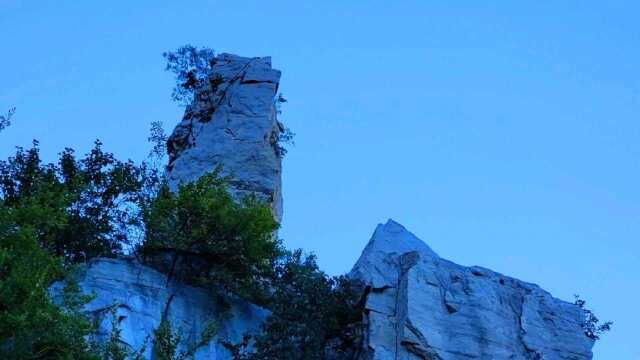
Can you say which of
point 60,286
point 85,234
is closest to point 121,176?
point 85,234

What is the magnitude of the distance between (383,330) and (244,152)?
1212 centimetres

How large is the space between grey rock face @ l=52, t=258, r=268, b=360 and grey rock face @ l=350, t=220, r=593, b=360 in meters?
3.80

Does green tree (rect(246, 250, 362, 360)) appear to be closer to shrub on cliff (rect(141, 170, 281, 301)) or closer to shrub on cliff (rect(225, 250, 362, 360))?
shrub on cliff (rect(225, 250, 362, 360))

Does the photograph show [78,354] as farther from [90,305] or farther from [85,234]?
[85,234]

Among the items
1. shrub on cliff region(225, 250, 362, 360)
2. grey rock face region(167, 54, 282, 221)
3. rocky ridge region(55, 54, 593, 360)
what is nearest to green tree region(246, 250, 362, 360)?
shrub on cliff region(225, 250, 362, 360)

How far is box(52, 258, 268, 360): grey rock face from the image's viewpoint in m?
29.3

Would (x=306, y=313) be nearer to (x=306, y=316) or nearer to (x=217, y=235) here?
(x=306, y=316)

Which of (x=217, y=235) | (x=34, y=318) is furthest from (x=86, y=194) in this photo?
(x=34, y=318)

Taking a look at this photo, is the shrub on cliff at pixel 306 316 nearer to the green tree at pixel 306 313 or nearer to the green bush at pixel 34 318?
the green tree at pixel 306 313

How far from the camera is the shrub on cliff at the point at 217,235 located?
32281mm

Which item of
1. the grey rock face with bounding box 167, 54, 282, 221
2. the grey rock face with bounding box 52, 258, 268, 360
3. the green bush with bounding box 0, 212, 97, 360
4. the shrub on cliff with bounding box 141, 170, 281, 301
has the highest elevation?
the grey rock face with bounding box 167, 54, 282, 221

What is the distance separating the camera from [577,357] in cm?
3188

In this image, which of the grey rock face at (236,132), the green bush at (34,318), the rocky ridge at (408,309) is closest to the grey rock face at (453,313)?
the rocky ridge at (408,309)

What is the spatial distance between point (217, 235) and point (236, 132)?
9.88 metres
